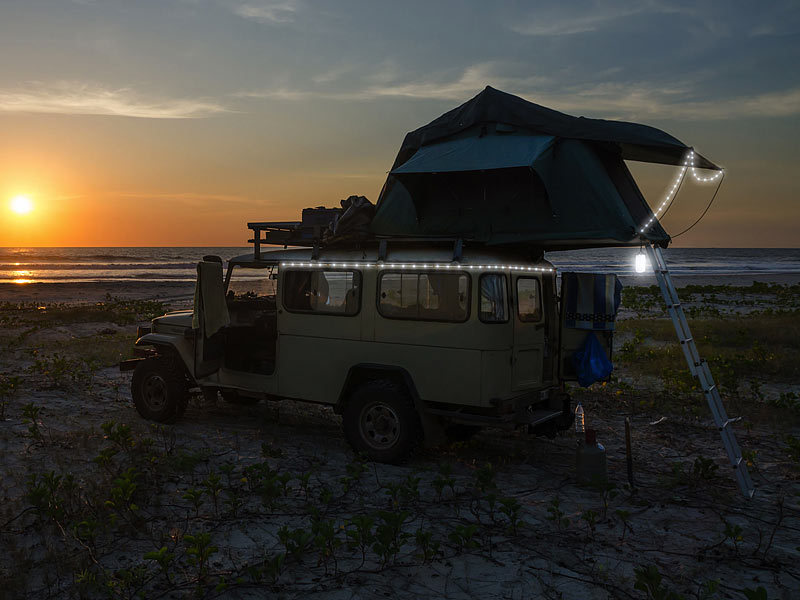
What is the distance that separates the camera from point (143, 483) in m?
6.04

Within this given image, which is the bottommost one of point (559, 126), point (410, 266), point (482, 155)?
point (410, 266)

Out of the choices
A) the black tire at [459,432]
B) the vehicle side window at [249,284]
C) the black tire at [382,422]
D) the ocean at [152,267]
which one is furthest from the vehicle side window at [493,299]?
the ocean at [152,267]

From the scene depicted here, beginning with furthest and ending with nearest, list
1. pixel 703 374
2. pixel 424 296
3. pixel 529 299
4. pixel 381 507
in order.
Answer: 1. pixel 529 299
2. pixel 424 296
3. pixel 703 374
4. pixel 381 507

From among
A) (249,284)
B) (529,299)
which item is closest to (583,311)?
(529,299)

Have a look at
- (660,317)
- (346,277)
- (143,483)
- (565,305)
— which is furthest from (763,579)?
(660,317)

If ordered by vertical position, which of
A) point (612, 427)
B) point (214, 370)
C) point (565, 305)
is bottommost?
point (612, 427)

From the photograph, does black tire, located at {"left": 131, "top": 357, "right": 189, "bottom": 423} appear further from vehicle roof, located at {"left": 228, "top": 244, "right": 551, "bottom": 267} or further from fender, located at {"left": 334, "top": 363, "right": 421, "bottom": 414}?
fender, located at {"left": 334, "top": 363, "right": 421, "bottom": 414}

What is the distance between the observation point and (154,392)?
876 cm

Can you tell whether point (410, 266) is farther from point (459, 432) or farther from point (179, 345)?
point (179, 345)

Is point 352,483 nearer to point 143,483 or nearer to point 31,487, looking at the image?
point 143,483

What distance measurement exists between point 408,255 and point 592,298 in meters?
2.32

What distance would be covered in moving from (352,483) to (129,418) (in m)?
4.31

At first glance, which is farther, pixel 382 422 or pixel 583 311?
pixel 583 311

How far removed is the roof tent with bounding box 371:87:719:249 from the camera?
6492 mm
